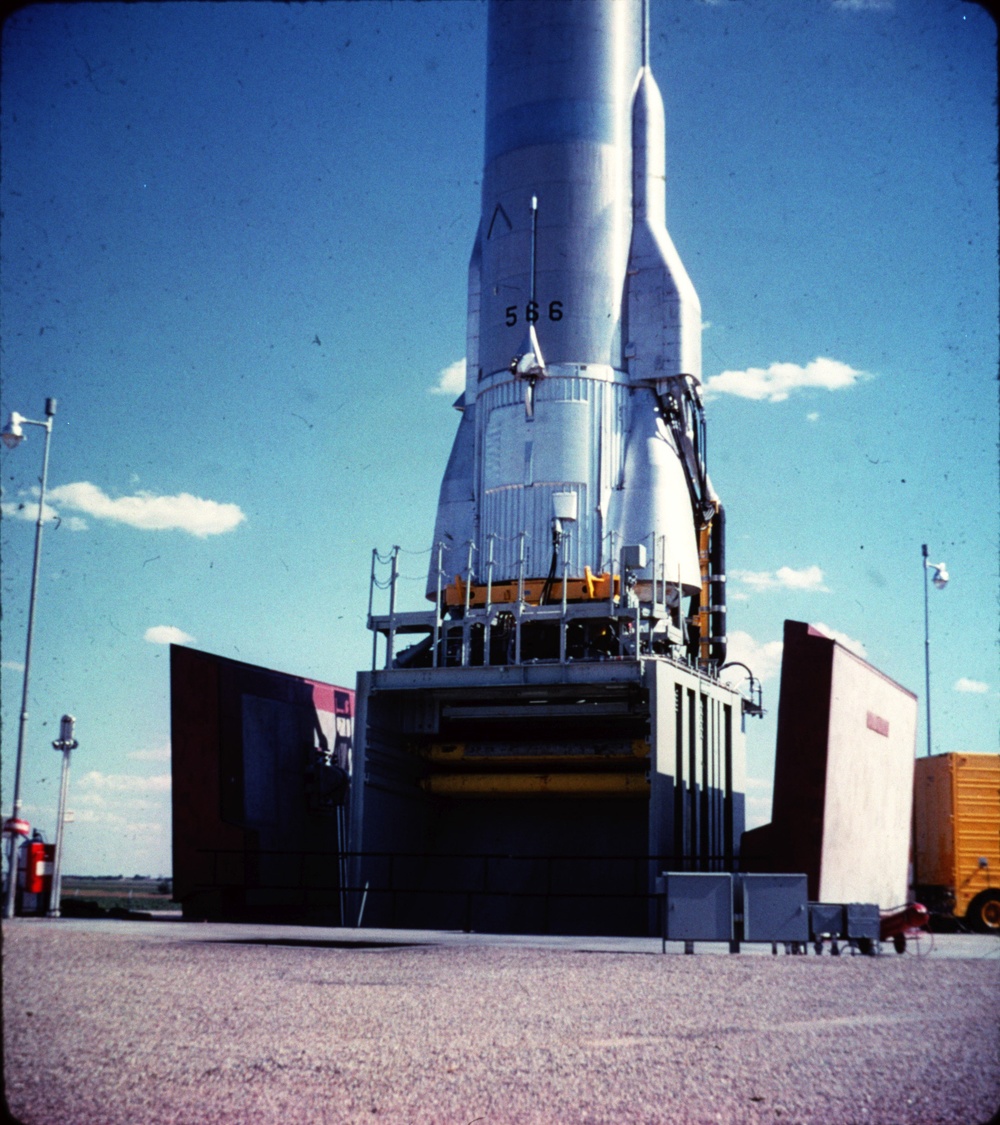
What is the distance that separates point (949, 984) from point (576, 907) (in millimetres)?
15364

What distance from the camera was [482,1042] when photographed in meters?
8.62

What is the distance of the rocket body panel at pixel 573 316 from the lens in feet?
88.6

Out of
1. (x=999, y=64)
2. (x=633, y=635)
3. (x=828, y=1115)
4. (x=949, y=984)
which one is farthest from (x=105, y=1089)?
(x=633, y=635)

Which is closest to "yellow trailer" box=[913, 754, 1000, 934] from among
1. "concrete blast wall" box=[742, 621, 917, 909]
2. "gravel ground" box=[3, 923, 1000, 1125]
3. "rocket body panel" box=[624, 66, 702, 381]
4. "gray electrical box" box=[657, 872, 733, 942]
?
"concrete blast wall" box=[742, 621, 917, 909]

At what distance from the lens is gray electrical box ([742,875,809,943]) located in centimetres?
1762

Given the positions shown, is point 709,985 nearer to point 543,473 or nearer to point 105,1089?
point 105,1089

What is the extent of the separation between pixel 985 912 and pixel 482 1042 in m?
21.3

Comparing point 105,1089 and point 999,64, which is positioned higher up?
point 999,64

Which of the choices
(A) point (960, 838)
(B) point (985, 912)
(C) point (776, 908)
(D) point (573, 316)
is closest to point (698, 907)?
(C) point (776, 908)

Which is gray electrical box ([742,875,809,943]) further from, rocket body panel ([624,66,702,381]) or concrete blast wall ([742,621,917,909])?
rocket body panel ([624,66,702,381])

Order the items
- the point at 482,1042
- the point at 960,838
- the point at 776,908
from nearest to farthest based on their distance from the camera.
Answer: the point at 482,1042, the point at 776,908, the point at 960,838

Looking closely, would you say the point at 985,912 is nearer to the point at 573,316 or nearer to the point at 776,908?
the point at 776,908

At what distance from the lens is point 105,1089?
689cm

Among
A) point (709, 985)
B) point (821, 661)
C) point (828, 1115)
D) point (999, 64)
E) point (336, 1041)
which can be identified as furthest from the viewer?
point (821, 661)
